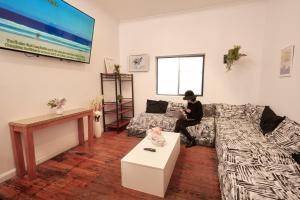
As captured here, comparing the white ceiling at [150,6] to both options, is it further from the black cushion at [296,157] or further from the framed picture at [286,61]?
the black cushion at [296,157]

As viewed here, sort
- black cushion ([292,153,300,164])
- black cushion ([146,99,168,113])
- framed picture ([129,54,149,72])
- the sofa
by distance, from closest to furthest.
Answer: black cushion ([292,153,300,164]) < the sofa < black cushion ([146,99,168,113]) < framed picture ([129,54,149,72])

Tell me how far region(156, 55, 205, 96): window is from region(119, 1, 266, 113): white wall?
0.47 ft

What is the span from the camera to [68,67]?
2.83 metres

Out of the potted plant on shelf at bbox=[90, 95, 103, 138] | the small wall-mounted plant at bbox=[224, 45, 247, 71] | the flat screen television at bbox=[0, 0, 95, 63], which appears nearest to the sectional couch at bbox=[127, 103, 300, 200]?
the small wall-mounted plant at bbox=[224, 45, 247, 71]

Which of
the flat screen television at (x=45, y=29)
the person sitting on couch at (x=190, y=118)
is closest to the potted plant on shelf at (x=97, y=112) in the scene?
the flat screen television at (x=45, y=29)

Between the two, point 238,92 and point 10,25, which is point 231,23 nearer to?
point 238,92

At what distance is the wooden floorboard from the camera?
5.64ft

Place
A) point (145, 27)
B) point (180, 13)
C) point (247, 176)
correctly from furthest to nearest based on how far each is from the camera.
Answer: point (145, 27) < point (180, 13) < point (247, 176)

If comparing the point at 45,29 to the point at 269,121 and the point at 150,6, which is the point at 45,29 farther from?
the point at 269,121

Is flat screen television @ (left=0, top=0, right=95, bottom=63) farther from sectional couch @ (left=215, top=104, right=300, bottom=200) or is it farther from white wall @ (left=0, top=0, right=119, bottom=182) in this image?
sectional couch @ (left=215, top=104, right=300, bottom=200)

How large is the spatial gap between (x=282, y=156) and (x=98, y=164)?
2.35 m

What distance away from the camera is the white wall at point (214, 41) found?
335 cm

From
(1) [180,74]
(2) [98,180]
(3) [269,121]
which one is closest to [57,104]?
(2) [98,180]

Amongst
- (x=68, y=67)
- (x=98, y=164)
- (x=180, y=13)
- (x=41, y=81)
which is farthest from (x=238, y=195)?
(x=180, y=13)
